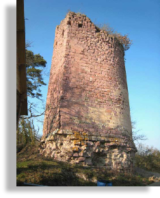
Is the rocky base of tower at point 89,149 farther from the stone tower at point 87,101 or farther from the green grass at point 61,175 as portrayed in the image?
the green grass at point 61,175

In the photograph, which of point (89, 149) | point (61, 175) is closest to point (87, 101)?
point (89, 149)

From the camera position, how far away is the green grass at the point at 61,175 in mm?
4980

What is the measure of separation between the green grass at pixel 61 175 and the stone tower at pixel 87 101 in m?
0.61

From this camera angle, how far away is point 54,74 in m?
8.76

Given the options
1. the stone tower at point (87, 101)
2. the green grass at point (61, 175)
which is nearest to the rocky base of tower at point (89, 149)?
the stone tower at point (87, 101)

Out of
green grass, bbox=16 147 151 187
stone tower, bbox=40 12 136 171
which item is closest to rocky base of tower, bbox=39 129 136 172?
stone tower, bbox=40 12 136 171

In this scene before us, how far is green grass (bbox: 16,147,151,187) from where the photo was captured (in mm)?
4980

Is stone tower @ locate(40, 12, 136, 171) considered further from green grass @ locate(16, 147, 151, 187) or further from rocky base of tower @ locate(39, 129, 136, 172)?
green grass @ locate(16, 147, 151, 187)

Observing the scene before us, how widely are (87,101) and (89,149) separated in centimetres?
200

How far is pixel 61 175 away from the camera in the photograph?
5398 mm

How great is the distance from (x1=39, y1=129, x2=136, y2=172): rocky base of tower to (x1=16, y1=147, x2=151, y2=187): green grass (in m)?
0.40
